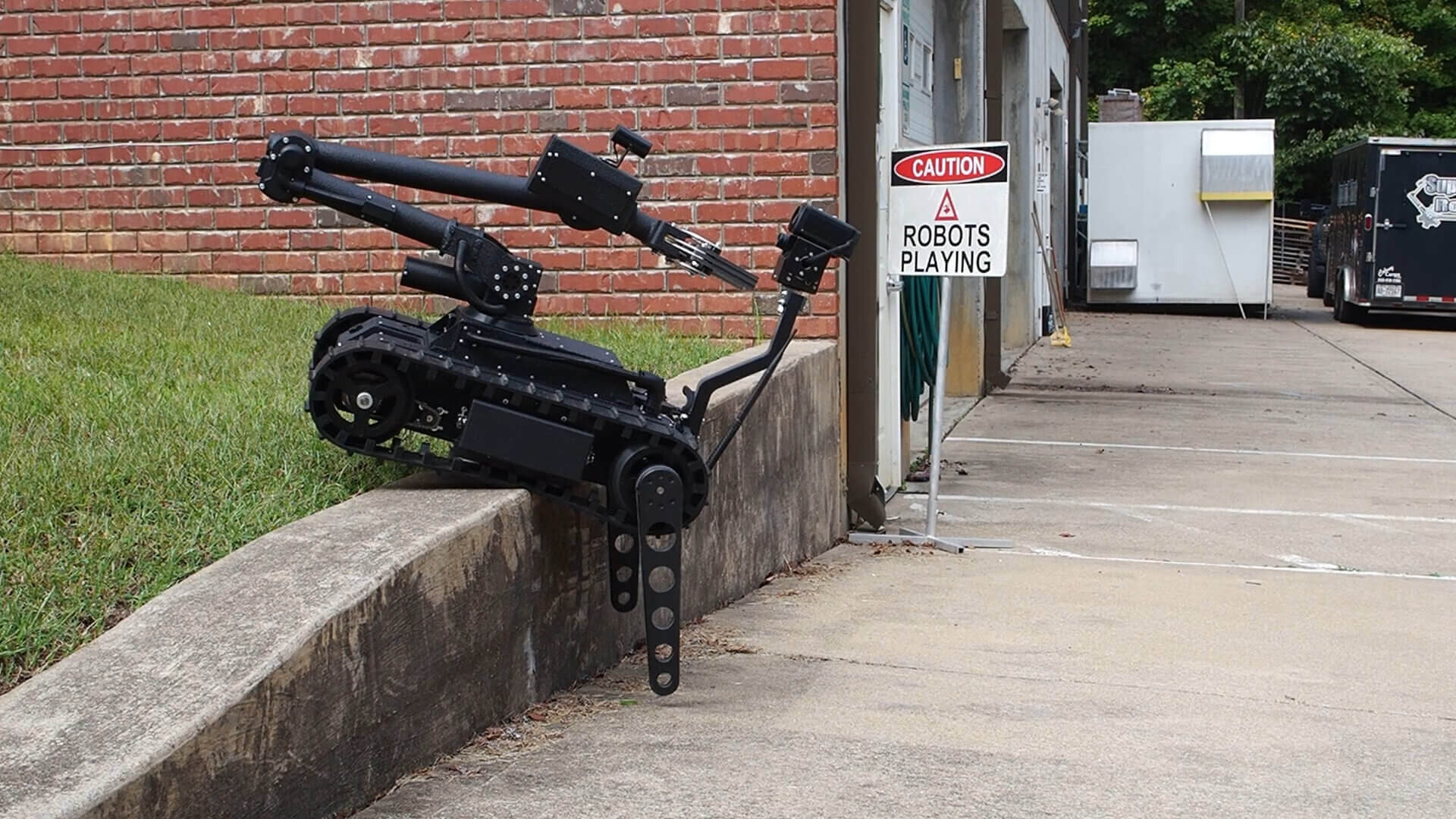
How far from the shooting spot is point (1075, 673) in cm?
620

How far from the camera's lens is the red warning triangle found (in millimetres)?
8961

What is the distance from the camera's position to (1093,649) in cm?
662

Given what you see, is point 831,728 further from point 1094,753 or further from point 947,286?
point 947,286

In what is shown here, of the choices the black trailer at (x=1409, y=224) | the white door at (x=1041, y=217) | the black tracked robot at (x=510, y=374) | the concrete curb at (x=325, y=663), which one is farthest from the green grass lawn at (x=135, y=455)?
the black trailer at (x=1409, y=224)

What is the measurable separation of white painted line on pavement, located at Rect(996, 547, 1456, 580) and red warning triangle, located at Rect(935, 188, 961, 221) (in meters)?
1.70

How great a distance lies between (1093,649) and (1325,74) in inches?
1600

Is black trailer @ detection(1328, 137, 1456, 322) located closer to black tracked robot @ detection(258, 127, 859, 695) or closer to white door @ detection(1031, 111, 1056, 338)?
white door @ detection(1031, 111, 1056, 338)

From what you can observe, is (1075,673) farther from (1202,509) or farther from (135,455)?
(1202,509)

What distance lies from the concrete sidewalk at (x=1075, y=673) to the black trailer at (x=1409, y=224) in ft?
48.6

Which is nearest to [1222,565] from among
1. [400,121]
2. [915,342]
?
[915,342]

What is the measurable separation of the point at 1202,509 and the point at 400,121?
5097 mm

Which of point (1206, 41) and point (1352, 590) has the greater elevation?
point (1206, 41)

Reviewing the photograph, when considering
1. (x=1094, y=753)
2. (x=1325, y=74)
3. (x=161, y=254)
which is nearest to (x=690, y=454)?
(x=1094, y=753)

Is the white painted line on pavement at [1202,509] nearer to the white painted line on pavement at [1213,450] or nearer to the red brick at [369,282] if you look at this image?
the white painted line on pavement at [1213,450]
